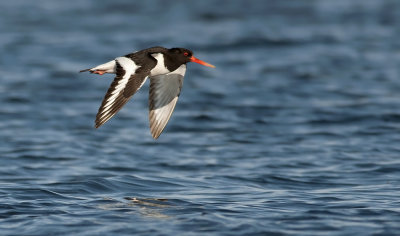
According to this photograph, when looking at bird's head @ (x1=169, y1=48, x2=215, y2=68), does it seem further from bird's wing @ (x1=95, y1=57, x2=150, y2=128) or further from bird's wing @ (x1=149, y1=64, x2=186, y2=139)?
bird's wing @ (x1=95, y1=57, x2=150, y2=128)

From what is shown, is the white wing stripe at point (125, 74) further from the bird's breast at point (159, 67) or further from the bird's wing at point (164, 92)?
the bird's wing at point (164, 92)

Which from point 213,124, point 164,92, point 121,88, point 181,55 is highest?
point 181,55

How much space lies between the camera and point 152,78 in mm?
10312

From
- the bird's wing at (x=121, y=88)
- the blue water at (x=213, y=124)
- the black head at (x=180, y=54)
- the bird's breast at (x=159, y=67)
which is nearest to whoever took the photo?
the bird's wing at (x=121, y=88)

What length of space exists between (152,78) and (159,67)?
0.95m

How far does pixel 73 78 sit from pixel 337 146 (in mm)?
7631

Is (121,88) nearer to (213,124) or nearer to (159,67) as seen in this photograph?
(159,67)

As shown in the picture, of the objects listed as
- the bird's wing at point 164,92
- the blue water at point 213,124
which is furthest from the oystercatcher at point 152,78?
the blue water at point 213,124

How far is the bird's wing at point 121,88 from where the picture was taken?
8359 millimetres

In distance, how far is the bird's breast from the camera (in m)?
9.34

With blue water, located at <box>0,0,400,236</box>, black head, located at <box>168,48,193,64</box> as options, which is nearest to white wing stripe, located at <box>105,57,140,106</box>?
black head, located at <box>168,48,193,64</box>

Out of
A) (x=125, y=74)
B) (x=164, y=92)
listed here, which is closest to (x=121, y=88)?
(x=125, y=74)

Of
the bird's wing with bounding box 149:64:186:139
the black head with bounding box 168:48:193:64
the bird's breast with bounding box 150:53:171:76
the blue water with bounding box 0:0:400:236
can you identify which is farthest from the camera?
the bird's wing with bounding box 149:64:186:139

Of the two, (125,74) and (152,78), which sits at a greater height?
(125,74)
